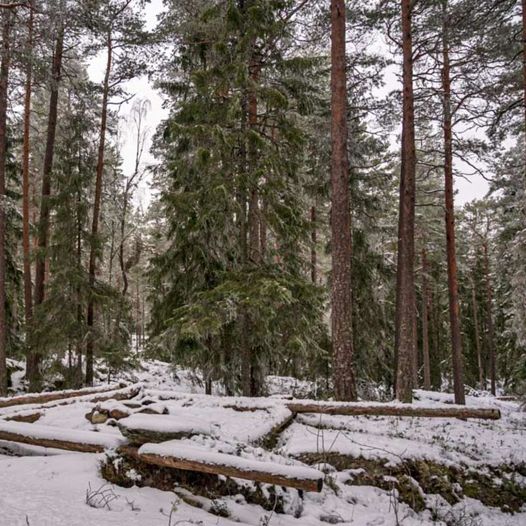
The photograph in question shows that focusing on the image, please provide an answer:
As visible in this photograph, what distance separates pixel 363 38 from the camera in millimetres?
13023

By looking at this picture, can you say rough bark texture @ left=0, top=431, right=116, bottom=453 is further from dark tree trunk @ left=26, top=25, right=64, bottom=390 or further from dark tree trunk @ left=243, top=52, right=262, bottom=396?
dark tree trunk @ left=26, top=25, right=64, bottom=390

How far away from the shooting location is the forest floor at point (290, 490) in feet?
13.4

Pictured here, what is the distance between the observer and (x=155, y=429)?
16.8ft

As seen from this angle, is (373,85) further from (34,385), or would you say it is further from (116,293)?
(34,385)

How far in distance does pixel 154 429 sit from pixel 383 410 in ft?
15.5

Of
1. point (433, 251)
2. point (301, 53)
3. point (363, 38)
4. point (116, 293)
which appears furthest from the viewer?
point (433, 251)

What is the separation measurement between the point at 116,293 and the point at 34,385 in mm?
4018

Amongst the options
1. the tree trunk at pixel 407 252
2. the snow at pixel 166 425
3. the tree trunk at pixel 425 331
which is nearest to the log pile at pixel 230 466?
the snow at pixel 166 425

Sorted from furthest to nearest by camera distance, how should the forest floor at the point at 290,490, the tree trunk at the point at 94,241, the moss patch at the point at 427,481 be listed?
1. the tree trunk at the point at 94,241
2. the moss patch at the point at 427,481
3. the forest floor at the point at 290,490

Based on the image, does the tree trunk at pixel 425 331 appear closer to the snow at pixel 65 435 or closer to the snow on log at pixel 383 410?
the snow on log at pixel 383 410

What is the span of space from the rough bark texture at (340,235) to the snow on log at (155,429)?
14.8 feet

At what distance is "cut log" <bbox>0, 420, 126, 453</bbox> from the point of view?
527cm

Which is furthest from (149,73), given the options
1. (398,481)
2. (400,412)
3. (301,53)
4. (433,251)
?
(433,251)

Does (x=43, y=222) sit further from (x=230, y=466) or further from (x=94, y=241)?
(x=230, y=466)
